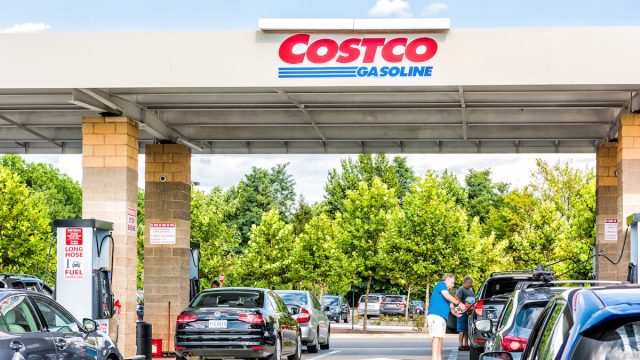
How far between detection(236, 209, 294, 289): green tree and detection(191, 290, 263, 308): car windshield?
36.5m

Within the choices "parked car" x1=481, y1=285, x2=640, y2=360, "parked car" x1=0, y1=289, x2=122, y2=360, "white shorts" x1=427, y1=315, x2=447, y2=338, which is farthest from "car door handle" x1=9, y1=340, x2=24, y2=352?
"white shorts" x1=427, y1=315, x2=447, y2=338

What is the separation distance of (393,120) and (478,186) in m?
78.4

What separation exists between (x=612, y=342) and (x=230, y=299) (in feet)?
51.2

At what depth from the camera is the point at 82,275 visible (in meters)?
19.0

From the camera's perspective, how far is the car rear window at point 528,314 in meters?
12.6

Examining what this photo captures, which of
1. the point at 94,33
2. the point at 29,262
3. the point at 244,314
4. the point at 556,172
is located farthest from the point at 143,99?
the point at 556,172

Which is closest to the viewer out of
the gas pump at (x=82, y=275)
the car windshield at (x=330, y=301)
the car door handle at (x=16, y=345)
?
the car door handle at (x=16, y=345)

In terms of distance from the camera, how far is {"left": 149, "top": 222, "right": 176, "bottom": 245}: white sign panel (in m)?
26.2

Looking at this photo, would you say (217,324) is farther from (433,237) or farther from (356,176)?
(356,176)

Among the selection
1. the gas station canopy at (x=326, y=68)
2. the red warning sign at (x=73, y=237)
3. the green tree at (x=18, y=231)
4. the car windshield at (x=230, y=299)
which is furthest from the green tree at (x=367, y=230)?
the red warning sign at (x=73, y=237)

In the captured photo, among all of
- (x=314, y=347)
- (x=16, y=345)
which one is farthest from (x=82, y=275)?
(x=314, y=347)

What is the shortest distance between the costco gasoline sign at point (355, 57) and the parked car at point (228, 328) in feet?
13.5

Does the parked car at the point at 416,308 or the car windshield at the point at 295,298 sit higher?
the car windshield at the point at 295,298

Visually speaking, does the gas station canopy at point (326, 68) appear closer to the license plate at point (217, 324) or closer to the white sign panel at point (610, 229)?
the license plate at point (217, 324)
